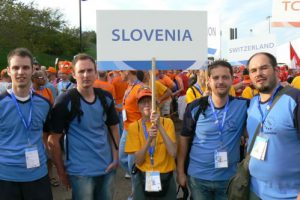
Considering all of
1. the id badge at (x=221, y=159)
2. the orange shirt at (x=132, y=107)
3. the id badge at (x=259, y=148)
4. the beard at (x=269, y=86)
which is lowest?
the id badge at (x=221, y=159)

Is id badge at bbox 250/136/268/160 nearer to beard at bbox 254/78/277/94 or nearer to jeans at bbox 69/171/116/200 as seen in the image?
beard at bbox 254/78/277/94

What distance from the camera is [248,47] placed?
299 inches

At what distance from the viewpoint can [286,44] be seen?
21484 mm

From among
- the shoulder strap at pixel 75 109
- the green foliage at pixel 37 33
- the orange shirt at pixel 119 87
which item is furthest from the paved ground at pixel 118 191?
the green foliage at pixel 37 33

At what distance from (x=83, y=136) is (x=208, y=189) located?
4.05ft

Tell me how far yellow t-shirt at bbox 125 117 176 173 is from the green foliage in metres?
24.8

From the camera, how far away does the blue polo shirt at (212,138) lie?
3393 mm

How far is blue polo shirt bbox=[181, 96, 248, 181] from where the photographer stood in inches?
134

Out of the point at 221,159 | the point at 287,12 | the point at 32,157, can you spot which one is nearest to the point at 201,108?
the point at 221,159

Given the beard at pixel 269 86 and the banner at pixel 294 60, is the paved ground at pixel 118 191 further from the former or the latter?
the banner at pixel 294 60

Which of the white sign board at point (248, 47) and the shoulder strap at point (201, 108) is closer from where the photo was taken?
the shoulder strap at point (201, 108)

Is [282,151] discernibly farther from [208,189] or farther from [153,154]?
[153,154]

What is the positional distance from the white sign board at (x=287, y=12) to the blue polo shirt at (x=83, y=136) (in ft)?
10.1

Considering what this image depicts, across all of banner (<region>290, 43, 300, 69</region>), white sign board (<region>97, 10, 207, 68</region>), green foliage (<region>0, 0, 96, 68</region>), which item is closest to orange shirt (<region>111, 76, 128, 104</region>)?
white sign board (<region>97, 10, 207, 68</region>)
